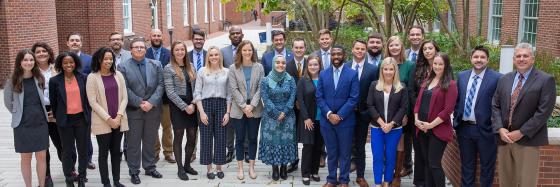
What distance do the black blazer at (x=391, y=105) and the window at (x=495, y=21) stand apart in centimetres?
1585

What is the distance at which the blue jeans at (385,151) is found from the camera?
5.96m

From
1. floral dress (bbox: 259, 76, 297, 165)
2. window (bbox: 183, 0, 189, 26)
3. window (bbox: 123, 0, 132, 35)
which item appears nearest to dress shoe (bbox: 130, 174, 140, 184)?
floral dress (bbox: 259, 76, 297, 165)

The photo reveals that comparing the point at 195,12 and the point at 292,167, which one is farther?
the point at 195,12

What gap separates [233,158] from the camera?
782 centimetres

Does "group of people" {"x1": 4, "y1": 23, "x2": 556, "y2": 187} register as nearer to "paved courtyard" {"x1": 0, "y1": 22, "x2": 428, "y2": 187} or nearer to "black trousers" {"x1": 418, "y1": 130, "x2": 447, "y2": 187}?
"black trousers" {"x1": 418, "y1": 130, "x2": 447, "y2": 187}

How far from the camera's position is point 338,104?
19.9 ft

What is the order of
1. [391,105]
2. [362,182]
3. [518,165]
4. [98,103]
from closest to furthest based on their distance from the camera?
[518,165]
[391,105]
[98,103]
[362,182]

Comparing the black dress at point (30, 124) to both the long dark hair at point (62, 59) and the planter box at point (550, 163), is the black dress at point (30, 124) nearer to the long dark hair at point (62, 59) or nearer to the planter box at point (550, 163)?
the long dark hair at point (62, 59)

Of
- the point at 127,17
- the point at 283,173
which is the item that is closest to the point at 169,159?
the point at 283,173

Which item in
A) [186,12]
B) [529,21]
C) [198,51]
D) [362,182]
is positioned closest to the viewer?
[362,182]

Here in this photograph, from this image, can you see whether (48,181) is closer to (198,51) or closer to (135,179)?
(135,179)

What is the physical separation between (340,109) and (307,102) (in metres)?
0.48

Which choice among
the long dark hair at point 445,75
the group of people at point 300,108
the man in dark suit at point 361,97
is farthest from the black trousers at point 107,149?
the long dark hair at point 445,75

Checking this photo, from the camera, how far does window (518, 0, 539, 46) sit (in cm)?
1722
